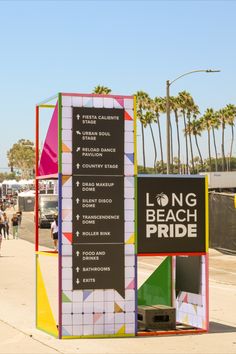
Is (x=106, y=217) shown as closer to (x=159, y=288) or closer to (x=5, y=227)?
(x=159, y=288)

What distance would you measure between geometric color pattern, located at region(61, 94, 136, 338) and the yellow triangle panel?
66cm

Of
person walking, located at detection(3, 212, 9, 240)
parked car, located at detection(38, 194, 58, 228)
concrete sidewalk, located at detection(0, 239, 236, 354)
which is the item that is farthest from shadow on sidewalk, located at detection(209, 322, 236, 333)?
parked car, located at detection(38, 194, 58, 228)

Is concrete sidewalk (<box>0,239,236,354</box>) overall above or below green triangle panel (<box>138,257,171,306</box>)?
below

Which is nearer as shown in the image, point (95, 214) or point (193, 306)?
point (95, 214)

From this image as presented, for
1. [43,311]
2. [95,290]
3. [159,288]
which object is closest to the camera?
[95,290]

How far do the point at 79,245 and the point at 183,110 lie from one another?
104422mm

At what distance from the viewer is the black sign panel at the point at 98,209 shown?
1185cm

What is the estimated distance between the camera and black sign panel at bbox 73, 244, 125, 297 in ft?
38.6

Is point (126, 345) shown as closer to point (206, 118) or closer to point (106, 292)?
point (106, 292)

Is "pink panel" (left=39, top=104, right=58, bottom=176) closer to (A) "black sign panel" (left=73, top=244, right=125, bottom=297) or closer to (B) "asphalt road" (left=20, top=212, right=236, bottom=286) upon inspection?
(A) "black sign panel" (left=73, top=244, right=125, bottom=297)

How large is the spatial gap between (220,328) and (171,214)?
7.23ft

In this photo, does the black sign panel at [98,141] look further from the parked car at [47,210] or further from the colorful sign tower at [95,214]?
the parked car at [47,210]

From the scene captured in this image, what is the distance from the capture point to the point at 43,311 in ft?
41.8

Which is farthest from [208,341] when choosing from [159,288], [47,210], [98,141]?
[47,210]
